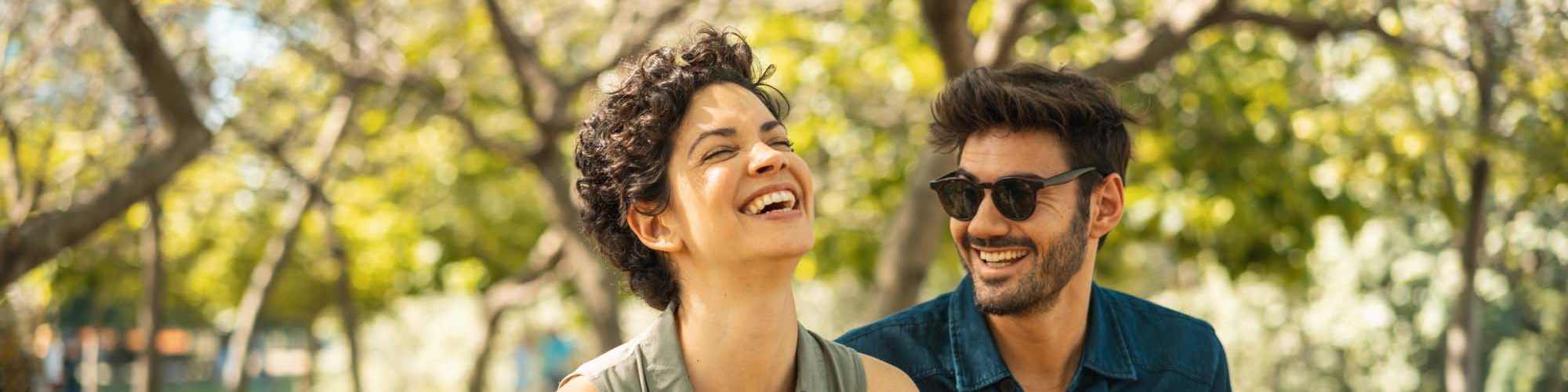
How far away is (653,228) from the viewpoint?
122 inches

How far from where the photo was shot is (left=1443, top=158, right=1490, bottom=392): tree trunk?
919cm

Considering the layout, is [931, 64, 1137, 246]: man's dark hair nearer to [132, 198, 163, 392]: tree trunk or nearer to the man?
the man

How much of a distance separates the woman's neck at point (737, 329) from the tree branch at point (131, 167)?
17.5 ft

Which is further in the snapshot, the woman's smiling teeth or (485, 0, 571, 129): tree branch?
(485, 0, 571, 129): tree branch

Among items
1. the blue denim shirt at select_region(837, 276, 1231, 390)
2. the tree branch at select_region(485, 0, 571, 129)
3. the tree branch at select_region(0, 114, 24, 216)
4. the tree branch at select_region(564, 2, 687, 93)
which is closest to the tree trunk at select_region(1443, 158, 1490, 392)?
the tree branch at select_region(564, 2, 687, 93)

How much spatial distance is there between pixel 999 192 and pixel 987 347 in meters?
0.44

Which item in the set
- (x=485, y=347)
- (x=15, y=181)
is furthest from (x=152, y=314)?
(x=15, y=181)

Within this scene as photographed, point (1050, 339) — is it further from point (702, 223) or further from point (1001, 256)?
point (702, 223)

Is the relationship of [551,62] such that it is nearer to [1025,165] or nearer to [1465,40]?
[1465,40]

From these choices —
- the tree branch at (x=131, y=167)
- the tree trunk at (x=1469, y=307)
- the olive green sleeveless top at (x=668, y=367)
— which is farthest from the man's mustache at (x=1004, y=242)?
the tree trunk at (x=1469, y=307)

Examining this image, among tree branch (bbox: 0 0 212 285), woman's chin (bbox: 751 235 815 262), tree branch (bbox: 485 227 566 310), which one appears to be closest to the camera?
woman's chin (bbox: 751 235 815 262)

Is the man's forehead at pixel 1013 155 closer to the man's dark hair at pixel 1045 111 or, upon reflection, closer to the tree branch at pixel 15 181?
the man's dark hair at pixel 1045 111

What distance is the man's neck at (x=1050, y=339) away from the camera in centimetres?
400

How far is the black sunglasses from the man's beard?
0.22ft
